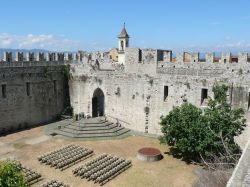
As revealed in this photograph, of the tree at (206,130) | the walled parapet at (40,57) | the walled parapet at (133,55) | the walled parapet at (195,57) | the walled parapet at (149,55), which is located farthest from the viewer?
the walled parapet at (40,57)

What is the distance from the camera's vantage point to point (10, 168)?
378 inches

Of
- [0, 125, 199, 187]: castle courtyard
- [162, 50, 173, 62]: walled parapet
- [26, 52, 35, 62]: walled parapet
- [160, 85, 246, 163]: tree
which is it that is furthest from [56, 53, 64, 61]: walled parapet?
[160, 85, 246, 163]: tree

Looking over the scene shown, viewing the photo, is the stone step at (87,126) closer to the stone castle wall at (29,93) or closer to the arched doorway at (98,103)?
the arched doorway at (98,103)

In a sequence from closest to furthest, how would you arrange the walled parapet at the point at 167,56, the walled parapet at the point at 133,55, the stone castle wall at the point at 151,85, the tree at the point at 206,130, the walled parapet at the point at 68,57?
the tree at the point at 206,130 → the stone castle wall at the point at 151,85 → the walled parapet at the point at 167,56 → the walled parapet at the point at 133,55 → the walled parapet at the point at 68,57

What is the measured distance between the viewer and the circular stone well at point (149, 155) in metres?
19.0

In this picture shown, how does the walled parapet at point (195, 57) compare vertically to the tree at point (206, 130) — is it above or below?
above

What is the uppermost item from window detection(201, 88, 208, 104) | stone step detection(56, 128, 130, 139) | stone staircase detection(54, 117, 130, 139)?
window detection(201, 88, 208, 104)

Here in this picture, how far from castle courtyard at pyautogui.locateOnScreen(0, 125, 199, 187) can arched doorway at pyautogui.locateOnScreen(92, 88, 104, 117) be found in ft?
17.5

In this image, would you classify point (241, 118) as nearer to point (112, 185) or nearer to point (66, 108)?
point (112, 185)

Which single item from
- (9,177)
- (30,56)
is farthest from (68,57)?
(9,177)

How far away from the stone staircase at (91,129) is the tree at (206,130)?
21.0 feet

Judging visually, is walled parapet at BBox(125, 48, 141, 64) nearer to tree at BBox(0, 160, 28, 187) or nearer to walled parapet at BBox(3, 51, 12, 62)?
walled parapet at BBox(3, 51, 12, 62)

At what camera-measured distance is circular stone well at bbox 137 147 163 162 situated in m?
19.0

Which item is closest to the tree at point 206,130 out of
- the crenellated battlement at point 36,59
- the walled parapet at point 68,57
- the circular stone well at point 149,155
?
the circular stone well at point 149,155
